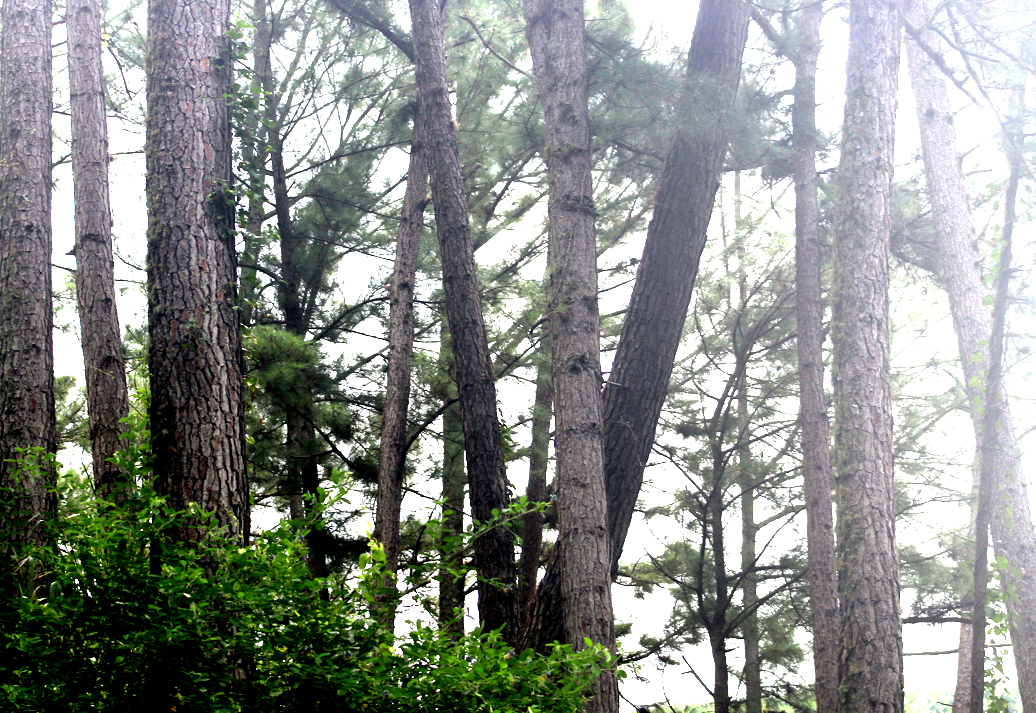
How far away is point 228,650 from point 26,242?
4287mm

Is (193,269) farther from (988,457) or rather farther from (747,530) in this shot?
(747,530)

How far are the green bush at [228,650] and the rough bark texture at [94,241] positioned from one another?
3.71m

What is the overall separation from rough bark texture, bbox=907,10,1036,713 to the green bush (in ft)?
19.5

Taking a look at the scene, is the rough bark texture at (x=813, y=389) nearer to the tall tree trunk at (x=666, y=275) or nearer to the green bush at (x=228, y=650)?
the tall tree trunk at (x=666, y=275)

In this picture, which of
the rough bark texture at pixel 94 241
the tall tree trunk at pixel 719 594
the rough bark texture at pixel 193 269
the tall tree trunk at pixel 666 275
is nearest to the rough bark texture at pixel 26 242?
the rough bark texture at pixel 94 241

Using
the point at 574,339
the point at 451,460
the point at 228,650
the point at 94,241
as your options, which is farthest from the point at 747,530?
the point at 228,650

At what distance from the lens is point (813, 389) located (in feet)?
23.5

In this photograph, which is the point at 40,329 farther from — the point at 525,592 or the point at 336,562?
the point at 525,592

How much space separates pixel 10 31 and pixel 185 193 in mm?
3650

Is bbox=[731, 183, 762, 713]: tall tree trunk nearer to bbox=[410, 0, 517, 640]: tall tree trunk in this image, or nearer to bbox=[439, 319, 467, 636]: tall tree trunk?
bbox=[439, 319, 467, 636]: tall tree trunk

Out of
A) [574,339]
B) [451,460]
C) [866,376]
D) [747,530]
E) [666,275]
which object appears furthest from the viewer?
[747,530]

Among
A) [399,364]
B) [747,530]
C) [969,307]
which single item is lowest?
[747,530]

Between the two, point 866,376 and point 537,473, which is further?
point 537,473

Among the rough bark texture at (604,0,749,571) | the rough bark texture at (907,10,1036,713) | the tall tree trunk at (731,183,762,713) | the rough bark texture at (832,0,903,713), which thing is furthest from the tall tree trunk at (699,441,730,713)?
the rough bark texture at (604,0,749,571)
